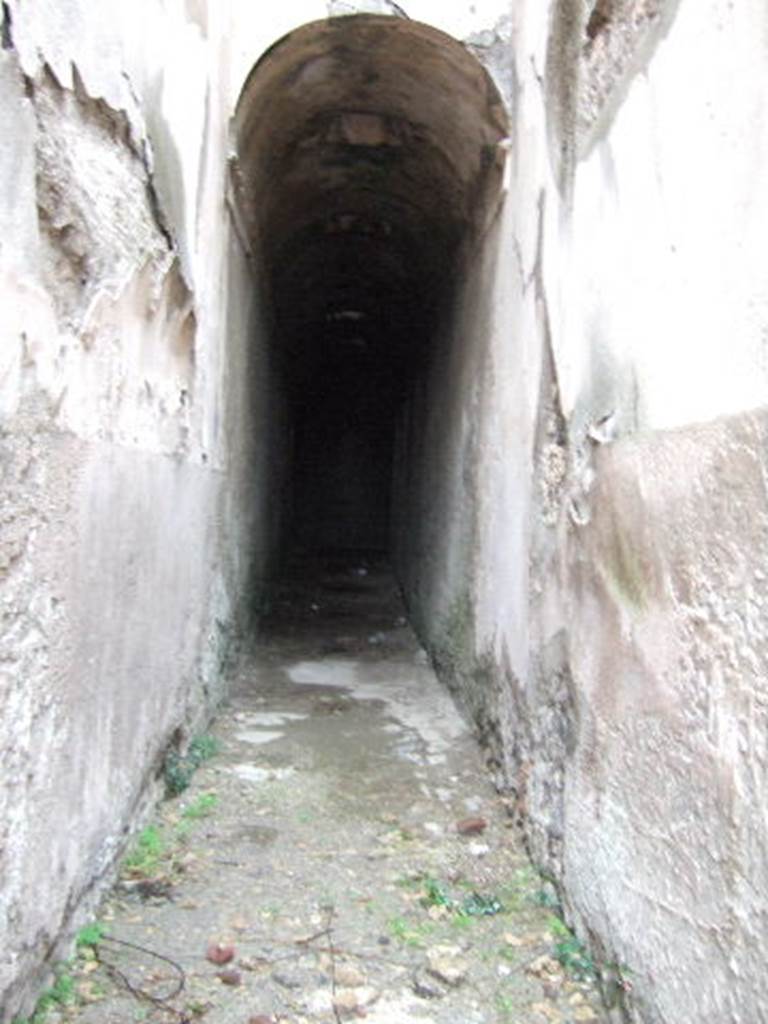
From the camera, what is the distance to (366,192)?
18.1 ft

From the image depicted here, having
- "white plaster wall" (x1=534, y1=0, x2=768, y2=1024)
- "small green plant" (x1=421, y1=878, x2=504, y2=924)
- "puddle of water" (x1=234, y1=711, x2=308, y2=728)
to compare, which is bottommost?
"small green plant" (x1=421, y1=878, x2=504, y2=924)

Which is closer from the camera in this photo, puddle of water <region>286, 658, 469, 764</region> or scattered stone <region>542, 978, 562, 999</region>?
scattered stone <region>542, 978, 562, 999</region>

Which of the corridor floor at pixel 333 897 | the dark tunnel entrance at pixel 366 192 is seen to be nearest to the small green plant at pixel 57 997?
the corridor floor at pixel 333 897

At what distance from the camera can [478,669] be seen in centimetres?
362

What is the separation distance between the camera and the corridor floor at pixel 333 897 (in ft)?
6.36

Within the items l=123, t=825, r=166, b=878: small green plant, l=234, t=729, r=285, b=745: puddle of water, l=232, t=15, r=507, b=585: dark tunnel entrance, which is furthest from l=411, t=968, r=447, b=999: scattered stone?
l=232, t=15, r=507, b=585: dark tunnel entrance

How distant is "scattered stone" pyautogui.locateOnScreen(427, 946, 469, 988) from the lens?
203cm

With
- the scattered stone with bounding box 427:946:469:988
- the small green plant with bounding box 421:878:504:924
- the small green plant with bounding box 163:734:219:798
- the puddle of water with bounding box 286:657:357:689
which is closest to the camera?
the scattered stone with bounding box 427:946:469:988

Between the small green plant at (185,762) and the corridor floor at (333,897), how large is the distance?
22mm

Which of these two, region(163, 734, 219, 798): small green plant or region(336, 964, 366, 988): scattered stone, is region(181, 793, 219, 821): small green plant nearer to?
region(163, 734, 219, 798): small green plant

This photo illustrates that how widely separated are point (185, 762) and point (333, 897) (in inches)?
37.3

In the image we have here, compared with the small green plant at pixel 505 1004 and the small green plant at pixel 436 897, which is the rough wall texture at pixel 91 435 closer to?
the small green plant at pixel 436 897

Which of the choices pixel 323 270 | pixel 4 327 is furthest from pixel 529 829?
pixel 323 270

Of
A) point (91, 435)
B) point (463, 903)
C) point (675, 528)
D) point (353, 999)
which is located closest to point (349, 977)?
point (353, 999)
